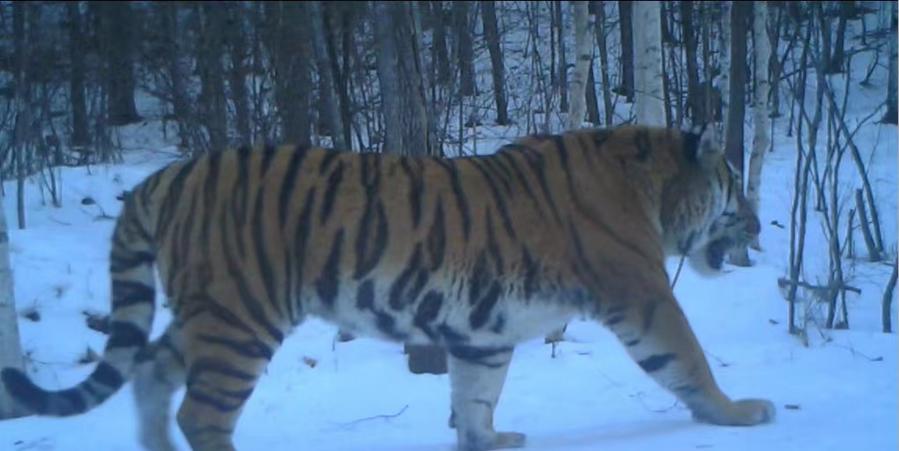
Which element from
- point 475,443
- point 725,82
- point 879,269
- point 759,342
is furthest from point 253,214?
point 879,269

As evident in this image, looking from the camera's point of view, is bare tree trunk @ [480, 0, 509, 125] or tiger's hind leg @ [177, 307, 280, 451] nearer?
tiger's hind leg @ [177, 307, 280, 451]

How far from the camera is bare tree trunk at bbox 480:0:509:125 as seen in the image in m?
5.71

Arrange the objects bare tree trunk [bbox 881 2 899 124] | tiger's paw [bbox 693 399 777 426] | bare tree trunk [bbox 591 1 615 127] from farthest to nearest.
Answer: bare tree trunk [bbox 881 2 899 124]
bare tree trunk [bbox 591 1 615 127]
tiger's paw [bbox 693 399 777 426]

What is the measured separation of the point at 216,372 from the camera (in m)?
5.18

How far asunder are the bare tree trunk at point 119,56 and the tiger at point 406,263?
340 mm

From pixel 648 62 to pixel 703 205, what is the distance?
1007 millimetres

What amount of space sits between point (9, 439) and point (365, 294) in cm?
218

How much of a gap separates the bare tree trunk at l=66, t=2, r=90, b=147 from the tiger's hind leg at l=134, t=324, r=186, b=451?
1.11 metres

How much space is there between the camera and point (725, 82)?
369 inches

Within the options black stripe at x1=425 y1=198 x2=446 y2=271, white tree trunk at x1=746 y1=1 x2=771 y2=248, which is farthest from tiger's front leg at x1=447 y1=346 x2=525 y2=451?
white tree trunk at x1=746 y1=1 x2=771 y2=248

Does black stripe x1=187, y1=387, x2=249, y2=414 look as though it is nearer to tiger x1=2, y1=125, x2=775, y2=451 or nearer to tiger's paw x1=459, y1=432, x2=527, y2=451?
tiger x1=2, y1=125, x2=775, y2=451

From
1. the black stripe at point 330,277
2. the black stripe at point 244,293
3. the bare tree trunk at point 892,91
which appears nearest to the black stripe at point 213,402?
the black stripe at point 244,293

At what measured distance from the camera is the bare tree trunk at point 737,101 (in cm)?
731

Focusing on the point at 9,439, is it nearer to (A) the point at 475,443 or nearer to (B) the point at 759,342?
(A) the point at 475,443
